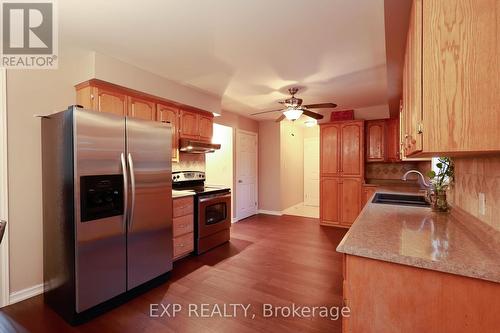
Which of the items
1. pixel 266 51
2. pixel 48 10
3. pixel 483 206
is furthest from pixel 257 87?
pixel 483 206

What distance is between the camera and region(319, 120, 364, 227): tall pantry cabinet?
466 centimetres

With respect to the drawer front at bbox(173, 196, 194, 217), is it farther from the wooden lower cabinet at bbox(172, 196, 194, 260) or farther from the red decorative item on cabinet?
the red decorative item on cabinet

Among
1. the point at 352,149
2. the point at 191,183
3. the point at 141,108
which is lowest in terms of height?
the point at 191,183

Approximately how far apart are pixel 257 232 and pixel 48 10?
13.2 ft

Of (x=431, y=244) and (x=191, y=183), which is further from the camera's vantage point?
(x=191, y=183)

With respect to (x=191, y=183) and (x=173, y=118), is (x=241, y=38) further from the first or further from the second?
(x=191, y=183)

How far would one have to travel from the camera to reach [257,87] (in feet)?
11.7

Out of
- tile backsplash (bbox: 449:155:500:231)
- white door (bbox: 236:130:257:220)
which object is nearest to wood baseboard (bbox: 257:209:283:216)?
white door (bbox: 236:130:257:220)

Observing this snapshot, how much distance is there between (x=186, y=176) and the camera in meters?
3.83

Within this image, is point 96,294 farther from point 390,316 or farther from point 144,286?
point 390,316

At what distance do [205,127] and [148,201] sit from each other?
1.96m

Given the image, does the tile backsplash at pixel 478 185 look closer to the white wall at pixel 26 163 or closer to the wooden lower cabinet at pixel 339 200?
the wooden lower cabinet at pixel 339 200

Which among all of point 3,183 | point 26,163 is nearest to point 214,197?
point 26,163

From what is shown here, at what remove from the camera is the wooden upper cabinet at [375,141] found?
4.68 m
